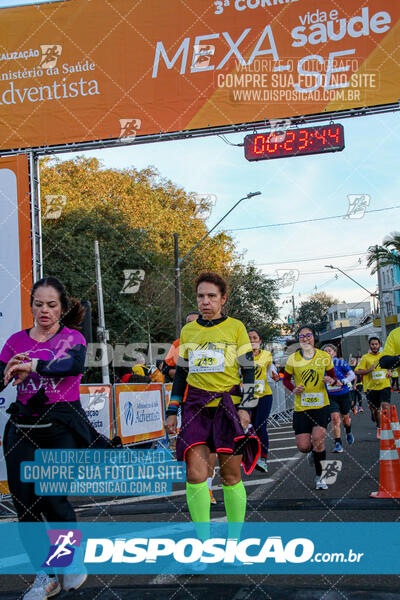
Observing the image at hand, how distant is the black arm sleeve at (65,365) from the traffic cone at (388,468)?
12.3 feet

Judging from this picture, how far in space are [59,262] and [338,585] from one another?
97.3 ft

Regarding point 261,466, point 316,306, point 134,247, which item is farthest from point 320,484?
point 316,306

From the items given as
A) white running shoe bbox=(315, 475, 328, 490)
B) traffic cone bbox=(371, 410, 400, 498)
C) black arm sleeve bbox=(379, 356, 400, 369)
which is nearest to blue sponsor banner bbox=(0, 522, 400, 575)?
traffic cone bbox=(371, 410, 400, 498)

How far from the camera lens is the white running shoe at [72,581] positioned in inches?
147

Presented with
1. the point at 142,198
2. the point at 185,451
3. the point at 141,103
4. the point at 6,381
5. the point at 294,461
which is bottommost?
the point at 294,461

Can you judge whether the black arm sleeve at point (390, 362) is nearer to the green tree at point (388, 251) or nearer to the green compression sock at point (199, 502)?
the green compression sock at point (199, 502)

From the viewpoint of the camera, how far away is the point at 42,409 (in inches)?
148

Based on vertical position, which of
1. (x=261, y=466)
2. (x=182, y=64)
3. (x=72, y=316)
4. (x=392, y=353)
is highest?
(x=182, y=64)

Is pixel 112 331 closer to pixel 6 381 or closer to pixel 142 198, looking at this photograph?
pixel 142 198

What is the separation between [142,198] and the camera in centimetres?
3869

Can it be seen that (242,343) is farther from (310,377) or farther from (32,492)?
(310,377)

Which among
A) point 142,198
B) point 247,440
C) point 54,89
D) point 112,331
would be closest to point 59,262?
point 112,331

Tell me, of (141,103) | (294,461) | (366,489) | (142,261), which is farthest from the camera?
(142,261)

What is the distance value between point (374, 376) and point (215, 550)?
29.5 ft
